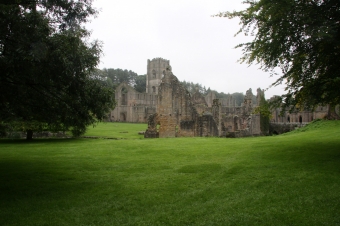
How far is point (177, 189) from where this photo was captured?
7.12 metres

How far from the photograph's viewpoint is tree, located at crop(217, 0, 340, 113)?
31.1 feet

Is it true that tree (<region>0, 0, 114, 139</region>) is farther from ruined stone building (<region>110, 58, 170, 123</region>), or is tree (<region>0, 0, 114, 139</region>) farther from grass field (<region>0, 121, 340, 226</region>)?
ruined stone building (<region>110, 58, 170, 123</region>)

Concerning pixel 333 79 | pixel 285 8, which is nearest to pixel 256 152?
pixel 333 79

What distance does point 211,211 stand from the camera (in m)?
5.71

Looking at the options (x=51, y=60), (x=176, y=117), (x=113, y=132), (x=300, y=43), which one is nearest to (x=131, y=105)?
(x=113, y=132)

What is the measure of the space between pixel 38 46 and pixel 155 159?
19.3ft

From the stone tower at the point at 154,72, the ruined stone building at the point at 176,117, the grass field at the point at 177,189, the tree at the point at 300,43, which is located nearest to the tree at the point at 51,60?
the grass field at the point at 177,189

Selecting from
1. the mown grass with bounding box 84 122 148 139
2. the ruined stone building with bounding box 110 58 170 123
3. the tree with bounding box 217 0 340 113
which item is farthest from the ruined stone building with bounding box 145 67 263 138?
the ruined stone building with bounding box 110 58 170 123

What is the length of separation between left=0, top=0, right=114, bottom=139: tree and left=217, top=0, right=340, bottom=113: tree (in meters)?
5.89

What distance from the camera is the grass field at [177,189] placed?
549 centimetres

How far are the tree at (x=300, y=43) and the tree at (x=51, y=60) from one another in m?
5.89

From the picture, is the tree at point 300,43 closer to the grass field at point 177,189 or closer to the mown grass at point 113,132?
the grass field at point 177,189

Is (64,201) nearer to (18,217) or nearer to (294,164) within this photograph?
(18,217)

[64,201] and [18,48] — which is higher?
[18,48]
